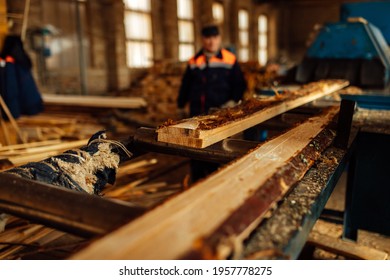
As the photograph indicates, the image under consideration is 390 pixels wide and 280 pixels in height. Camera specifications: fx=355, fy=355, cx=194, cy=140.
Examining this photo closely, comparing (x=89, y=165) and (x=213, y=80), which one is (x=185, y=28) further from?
(x=89, y=165)

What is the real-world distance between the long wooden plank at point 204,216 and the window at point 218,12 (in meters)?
12.4

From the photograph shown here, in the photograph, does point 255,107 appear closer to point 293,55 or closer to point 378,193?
point 378,193

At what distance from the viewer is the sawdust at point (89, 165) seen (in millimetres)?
1670

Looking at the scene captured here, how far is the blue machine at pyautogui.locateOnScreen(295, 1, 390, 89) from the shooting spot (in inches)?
171

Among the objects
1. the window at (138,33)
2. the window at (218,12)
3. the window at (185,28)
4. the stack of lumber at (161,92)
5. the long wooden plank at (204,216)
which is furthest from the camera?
the window at (218,12)

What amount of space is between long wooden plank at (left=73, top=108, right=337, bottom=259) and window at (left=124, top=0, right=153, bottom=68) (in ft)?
28.9

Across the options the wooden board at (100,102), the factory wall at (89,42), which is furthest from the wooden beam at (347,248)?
the factory wall at (89,42)

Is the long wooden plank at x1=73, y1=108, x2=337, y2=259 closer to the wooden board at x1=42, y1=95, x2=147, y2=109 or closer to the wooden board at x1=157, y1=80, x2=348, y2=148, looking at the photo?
the wooden board at x1=157, y1=80, x2=348, y2=148

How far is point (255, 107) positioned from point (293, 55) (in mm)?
18129

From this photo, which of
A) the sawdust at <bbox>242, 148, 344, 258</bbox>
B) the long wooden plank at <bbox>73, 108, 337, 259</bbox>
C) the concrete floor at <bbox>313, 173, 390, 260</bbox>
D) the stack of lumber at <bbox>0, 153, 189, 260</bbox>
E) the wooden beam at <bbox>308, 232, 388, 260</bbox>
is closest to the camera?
the long wooden plank at <bbox>73, 108, 337, 259</bbox>

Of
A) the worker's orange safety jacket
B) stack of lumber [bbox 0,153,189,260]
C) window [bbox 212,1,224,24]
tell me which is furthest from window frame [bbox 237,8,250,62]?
the worker's orange safety jacket

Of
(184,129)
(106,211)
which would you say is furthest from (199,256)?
(184,129)

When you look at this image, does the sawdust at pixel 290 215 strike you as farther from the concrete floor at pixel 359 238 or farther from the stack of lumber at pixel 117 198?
the concrete floor at pixel 359 238
